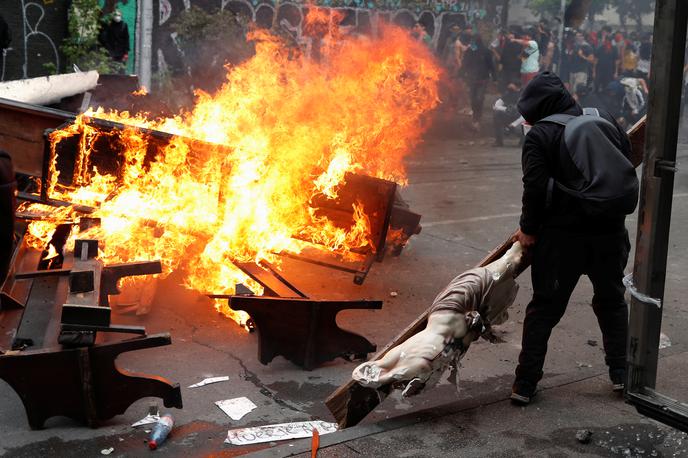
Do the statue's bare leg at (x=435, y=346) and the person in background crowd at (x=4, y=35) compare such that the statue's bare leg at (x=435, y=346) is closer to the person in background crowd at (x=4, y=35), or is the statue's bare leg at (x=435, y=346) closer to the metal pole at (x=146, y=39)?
the person in background crowd at (x=4, y=35)

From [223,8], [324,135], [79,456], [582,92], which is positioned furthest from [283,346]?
[582,92]

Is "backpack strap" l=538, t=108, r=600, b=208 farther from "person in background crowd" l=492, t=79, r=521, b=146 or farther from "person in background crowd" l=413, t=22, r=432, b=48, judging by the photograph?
"person in background crowd" l=413, t=22, r=432, b=48

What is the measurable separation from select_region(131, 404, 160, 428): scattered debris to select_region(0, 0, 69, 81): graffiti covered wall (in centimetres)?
1151

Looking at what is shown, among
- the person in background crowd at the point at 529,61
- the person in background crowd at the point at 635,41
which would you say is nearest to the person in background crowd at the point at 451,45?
the person in background crowd at the point at 529,61

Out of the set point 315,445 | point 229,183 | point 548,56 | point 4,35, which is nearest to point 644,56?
point 548,56

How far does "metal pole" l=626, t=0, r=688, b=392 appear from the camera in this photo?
3344mm

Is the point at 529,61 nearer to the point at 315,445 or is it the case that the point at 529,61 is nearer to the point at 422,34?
the point at 422,34

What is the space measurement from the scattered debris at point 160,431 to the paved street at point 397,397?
0.05 metres

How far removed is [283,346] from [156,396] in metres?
1.11

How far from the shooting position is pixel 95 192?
262 inches

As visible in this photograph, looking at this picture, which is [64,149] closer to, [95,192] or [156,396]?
[95,192]

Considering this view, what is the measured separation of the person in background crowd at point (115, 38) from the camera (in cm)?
1523

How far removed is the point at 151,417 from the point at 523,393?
6.95 feet

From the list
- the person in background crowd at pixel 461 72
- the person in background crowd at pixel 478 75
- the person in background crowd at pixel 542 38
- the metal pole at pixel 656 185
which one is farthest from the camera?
the person in background crowd at pixel 542 38
